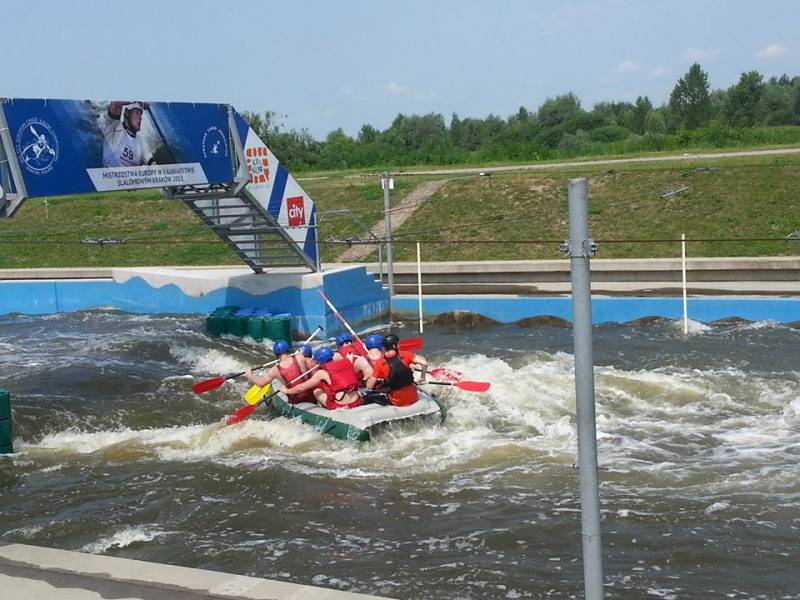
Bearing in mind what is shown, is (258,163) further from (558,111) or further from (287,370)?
(558,111)

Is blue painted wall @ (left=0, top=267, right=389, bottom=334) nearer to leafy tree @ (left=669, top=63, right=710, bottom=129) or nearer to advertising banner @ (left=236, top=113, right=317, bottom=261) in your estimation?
advertising banner @ (left=236, top=113, right=317, bottom=261)

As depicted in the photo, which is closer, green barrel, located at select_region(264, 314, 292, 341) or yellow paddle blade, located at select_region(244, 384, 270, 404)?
yellow paddle blade, located at select_region(244, 384, 270, 404)

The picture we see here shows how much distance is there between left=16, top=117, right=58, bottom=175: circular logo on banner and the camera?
13.3m

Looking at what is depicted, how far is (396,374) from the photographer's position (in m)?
12.2

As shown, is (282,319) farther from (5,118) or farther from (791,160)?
(791,160)

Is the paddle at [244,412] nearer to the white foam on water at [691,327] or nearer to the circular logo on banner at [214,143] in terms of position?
the circular logo on banner at [214,143]

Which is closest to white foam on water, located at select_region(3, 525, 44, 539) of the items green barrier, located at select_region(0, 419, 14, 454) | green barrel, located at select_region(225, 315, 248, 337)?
green barrier, located at select_region(0, 419, 14, 454)

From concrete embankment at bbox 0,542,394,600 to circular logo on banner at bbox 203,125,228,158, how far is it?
11.3 metres

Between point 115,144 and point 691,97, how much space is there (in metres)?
53.3

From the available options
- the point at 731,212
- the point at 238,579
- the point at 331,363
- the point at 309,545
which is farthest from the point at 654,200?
the point at 238,579

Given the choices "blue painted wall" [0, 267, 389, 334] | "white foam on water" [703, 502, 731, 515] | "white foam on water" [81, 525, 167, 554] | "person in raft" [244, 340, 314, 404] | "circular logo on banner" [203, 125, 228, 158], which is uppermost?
"circular logo on banner" [203, 125, 228, 158]

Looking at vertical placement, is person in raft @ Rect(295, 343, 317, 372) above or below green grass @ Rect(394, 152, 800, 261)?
below

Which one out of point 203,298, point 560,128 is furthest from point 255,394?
point 560,128

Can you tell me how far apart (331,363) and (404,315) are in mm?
9434
